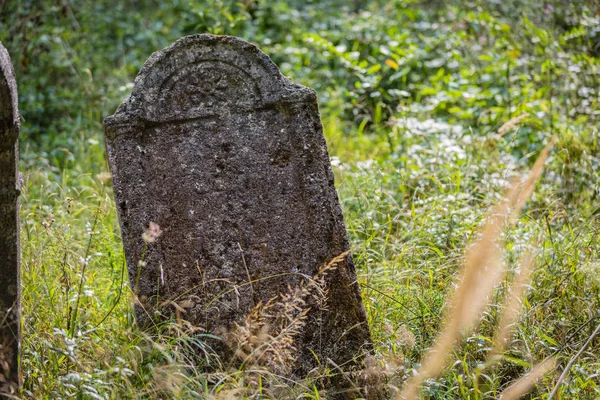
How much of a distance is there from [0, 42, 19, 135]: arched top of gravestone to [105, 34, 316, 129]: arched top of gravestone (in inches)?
20.7

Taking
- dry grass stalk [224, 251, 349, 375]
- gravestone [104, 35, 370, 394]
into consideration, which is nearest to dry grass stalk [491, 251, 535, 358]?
gravestone [104, 35, 370, 394]

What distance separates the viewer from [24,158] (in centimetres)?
497

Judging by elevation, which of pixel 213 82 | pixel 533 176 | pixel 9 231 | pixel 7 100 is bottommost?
pixel 533 176

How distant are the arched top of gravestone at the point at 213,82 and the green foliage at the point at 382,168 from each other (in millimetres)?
619

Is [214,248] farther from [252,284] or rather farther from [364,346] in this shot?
[364,346]

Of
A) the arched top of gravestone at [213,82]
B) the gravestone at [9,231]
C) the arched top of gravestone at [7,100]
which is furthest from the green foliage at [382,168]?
the arched top of gravestone at [213,82]

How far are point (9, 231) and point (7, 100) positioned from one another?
16.4 inches

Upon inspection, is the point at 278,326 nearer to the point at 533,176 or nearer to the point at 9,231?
the point at 9,231

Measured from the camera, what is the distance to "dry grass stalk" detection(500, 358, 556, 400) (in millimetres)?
2371

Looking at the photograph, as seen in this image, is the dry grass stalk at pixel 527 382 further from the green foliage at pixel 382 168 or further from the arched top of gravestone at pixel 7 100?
the arched top of gravestone at pixel 7 100

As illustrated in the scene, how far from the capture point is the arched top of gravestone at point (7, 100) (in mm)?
2117

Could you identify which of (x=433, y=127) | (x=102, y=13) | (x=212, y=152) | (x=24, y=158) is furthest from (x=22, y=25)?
(x=212, y=152)

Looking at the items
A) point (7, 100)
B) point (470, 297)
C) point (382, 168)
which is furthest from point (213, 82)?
point (382, 168)

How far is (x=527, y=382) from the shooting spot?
2402 millimetres
